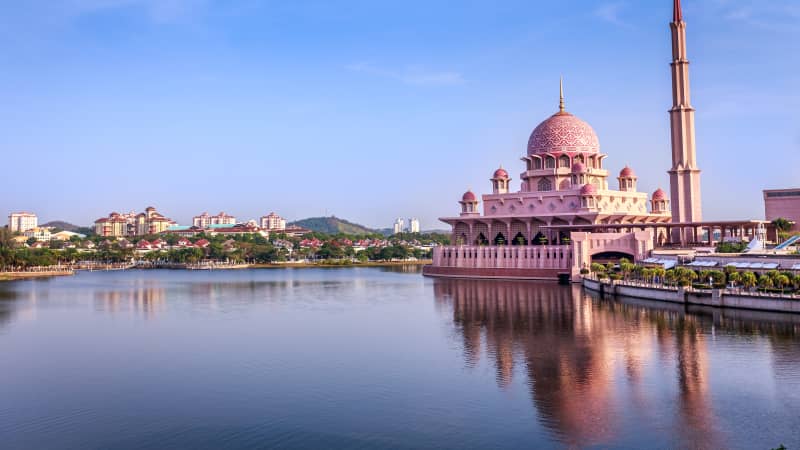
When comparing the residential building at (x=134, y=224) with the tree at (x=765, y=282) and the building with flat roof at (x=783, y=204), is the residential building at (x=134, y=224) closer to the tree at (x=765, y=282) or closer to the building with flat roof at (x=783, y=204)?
the building with flat roof at (x=783, y=204)

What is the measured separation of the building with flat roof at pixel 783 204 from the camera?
5691cm

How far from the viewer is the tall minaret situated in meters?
48.8

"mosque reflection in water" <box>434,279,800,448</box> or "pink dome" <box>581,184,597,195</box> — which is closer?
"mosque reflection in water" <box>434,279,800,448</box>

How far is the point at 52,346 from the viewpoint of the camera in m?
25.0

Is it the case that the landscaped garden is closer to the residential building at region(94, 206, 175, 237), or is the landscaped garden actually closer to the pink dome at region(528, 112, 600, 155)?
the pink dome at region(528, 112, 600, 155)

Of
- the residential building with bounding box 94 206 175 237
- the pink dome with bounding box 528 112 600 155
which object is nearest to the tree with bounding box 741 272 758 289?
the pink dome with bounding box 528 112 600 155

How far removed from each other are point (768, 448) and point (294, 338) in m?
16.8

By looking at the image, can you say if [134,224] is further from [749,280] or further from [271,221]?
[749,280]

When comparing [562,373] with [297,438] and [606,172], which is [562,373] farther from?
[606,172]

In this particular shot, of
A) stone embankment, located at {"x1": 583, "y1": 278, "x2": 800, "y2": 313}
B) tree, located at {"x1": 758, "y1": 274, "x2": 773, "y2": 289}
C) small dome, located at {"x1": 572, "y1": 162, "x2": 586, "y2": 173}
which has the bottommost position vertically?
stone embankment, located at {"x1": 583, "y1": 278, "x2": 800, "y2": 313}

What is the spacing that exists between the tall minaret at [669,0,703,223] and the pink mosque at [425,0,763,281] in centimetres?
6

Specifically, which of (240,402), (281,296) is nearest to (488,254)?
(281,296)

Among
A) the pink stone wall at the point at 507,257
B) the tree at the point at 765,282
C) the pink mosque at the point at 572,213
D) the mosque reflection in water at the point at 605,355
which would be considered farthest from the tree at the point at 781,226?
the tree at the point at 765,282

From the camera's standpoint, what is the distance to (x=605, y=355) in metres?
21.1
